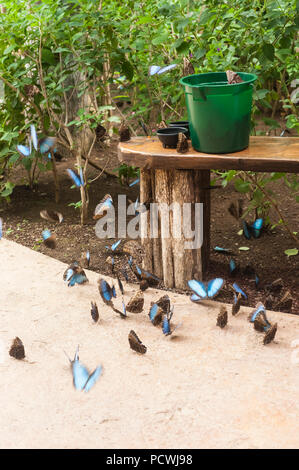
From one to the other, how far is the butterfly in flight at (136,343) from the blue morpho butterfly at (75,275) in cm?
72

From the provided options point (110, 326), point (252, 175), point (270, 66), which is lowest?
point (110, 326)

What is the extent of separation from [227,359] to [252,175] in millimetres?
1416

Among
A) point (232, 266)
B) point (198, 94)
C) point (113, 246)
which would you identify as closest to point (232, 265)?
point (232, 266)

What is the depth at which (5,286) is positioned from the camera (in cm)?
313

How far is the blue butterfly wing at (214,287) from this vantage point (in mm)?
2854

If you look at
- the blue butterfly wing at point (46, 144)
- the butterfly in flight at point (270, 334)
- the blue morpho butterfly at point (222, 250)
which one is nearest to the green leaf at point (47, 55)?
the blue butterfly wing at point (46, 144)

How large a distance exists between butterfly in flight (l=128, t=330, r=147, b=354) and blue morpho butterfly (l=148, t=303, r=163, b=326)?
231 millimetres

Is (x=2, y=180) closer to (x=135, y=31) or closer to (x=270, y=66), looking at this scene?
(x=135, y=31)

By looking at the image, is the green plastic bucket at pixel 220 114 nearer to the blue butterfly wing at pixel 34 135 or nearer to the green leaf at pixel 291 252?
the green leaf at pixel 291 252

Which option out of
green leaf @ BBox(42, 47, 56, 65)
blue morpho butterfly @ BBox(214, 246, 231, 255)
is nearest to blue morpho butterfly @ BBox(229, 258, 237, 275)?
blue morpho butterfly @ BBox(214, 246, 231, 255)

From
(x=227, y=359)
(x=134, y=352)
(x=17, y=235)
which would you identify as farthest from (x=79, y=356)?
(x=17, y=235)

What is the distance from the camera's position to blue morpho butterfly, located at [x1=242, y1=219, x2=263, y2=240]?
11.4 ft

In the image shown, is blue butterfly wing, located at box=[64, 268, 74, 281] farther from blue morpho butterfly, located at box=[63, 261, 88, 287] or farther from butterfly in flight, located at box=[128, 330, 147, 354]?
butterfly in flight, located at box=[128, 330, 147, 354]

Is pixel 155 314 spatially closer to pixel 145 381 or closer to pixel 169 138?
pixel 145 381
